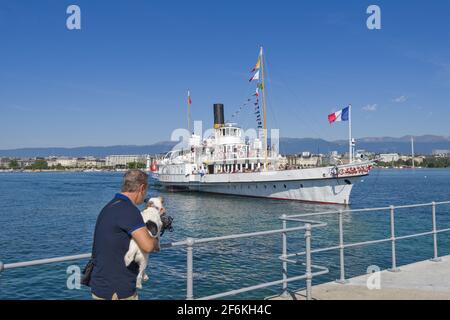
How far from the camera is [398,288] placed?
21.7ft

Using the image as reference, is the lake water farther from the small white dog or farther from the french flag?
the french flag

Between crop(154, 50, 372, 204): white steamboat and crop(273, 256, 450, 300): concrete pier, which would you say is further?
crop(154, 50, 372, 204): white steamboat

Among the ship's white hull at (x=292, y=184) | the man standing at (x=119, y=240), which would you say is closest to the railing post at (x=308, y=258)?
the man standing at (x=119, y=240)

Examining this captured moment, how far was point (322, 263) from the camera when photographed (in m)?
15.8

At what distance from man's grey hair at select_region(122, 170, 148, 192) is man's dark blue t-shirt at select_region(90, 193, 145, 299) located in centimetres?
11

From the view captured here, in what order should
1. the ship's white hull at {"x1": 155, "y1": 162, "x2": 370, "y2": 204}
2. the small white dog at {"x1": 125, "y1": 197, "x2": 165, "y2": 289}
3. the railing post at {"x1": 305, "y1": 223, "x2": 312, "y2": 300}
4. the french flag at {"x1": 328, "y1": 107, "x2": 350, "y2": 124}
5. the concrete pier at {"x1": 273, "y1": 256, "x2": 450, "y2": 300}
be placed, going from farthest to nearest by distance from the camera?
1. the ship's white hull at {"x1": 155, "y1": 162, "x2": 370, "y2": 204}
2. the french flag at {"x1": 328, "y1": 107, "x2": 350, "y2": 124}
3. the concrete pier at {"x1": 273, "y1": 256, "x2": 450, "y2": 300}
4. the railing post at {"x1": 305, "y1": 223, "x2": 312, "y2": 300}
5. the small white dog at {"x1": 125, "y1": 197, "x2": 165, "y2": 289}

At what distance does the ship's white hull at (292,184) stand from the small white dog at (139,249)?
38.2m

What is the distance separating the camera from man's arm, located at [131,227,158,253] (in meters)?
3.65

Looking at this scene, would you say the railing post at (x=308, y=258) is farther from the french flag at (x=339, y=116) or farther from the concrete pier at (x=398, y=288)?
the french flag at (x=339, y=116)

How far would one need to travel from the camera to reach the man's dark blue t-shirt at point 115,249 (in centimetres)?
373

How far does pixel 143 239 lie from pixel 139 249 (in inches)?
10.0

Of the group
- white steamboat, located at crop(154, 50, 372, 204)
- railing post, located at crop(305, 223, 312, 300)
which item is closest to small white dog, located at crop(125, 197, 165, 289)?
railing post, located at crop(305, 223, 312, 300)

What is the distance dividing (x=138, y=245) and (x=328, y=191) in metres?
40.0
